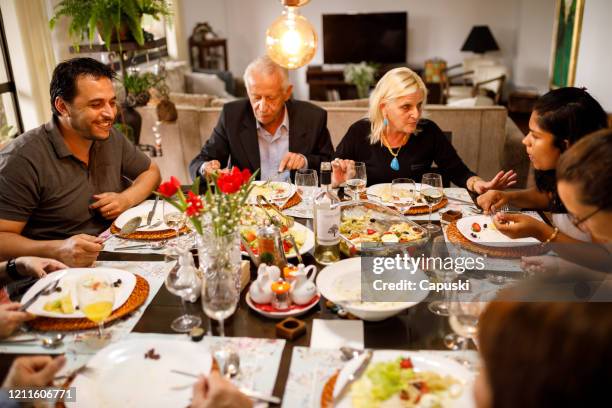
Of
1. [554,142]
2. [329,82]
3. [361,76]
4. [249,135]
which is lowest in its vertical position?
[329,82]

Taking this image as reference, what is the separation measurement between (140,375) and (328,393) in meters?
0.42

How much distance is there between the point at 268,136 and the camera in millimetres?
2852

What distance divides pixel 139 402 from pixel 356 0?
8.30 meters

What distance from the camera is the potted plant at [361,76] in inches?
313

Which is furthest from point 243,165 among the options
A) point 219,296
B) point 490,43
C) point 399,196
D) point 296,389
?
point 490,43

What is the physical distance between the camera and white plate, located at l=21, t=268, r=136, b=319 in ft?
4.38

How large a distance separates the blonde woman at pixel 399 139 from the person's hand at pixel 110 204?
1074 mm

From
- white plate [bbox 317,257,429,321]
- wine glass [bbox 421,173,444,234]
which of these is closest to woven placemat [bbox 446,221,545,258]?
wine glass [bbox 421,173,444,234]

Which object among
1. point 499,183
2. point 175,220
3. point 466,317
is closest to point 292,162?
point 175,220

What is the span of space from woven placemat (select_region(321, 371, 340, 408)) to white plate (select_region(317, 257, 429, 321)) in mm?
223

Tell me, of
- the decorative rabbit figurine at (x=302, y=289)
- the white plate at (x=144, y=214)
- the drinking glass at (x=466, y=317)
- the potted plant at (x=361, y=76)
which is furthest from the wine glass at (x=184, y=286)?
the potted plant at (x=361, y=76)

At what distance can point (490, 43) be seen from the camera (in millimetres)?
7941

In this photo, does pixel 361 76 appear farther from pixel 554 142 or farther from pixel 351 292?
pixel 351 292

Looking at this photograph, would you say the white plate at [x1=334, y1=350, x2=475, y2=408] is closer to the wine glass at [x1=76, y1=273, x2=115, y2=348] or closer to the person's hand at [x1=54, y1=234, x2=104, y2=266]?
the wine glass at [x1=76, y1=273, x2=115, y2=348]
